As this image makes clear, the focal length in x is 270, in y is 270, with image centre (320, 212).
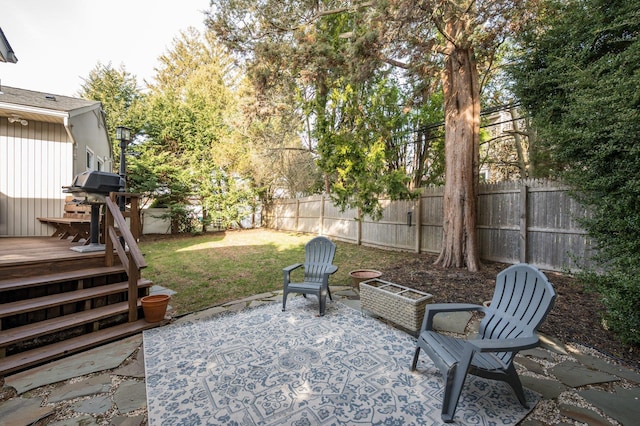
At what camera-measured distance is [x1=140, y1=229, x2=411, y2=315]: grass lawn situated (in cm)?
457

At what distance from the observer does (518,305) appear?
226 centimetres

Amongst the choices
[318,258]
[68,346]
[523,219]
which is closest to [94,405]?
[68,346]

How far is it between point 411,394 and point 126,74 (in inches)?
905

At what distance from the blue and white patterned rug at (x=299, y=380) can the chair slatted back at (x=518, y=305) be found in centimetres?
44

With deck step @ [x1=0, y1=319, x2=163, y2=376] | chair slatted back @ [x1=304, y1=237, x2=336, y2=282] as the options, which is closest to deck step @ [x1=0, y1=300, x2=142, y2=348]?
deck step @ [x1=0, y1=319, x2=163, y2=376]

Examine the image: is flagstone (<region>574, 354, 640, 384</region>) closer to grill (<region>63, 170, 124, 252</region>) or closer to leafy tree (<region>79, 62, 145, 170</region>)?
grill (<region>63, 170, 124, 252</region>)

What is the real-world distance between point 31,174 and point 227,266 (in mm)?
4277

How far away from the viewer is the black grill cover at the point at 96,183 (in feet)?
11.8

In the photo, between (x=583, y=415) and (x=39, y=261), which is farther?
(x=39, y=261)

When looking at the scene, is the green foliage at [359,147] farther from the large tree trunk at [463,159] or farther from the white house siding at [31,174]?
the white house siding at [31,174]

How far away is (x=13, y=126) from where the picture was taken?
5332 millimetres

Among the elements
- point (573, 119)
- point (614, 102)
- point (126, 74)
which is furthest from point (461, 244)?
point (126, 74)

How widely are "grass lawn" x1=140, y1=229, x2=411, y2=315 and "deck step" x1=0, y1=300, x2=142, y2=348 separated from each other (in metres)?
0.77

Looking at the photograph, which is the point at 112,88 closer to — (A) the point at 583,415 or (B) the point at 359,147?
(B) the point at 359,147
